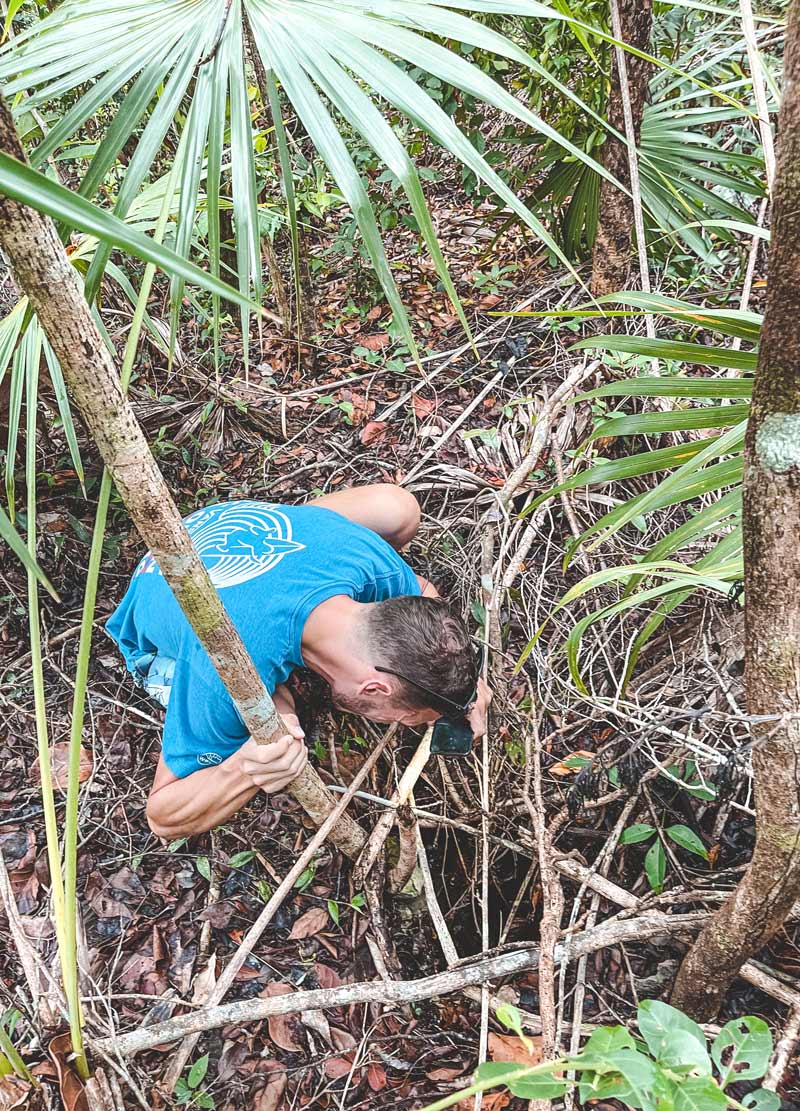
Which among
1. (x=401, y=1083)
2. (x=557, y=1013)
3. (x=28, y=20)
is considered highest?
(x=28, y=20)

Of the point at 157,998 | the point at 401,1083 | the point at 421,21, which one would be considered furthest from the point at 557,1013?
the point at 421,21

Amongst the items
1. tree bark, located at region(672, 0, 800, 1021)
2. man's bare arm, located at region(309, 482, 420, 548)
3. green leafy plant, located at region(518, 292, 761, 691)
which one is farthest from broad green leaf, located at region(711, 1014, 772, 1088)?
man's bare arm, located at region(309, 482, 420, 548)

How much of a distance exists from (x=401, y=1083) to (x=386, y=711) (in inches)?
30.8

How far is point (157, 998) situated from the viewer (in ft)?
5.41

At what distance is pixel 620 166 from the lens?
235 centimetres

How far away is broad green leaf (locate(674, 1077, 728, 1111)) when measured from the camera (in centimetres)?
71

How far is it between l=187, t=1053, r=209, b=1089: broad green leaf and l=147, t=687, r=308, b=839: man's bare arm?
0.47m

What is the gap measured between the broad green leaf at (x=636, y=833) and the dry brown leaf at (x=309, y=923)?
0.80m

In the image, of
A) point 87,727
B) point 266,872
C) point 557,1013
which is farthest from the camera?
point 87,727

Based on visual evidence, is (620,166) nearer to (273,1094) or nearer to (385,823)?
(385,823)

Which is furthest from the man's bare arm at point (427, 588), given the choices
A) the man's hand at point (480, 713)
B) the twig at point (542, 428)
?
the man's hand at point (480, 713)

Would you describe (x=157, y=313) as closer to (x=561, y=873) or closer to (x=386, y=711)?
(x=386, y=711)

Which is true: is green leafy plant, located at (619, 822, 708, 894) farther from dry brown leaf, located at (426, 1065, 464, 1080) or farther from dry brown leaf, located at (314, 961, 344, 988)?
dry brown leaf, located at (314, 961, 344, 988)

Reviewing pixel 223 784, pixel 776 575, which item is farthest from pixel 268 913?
pixel 776 575
